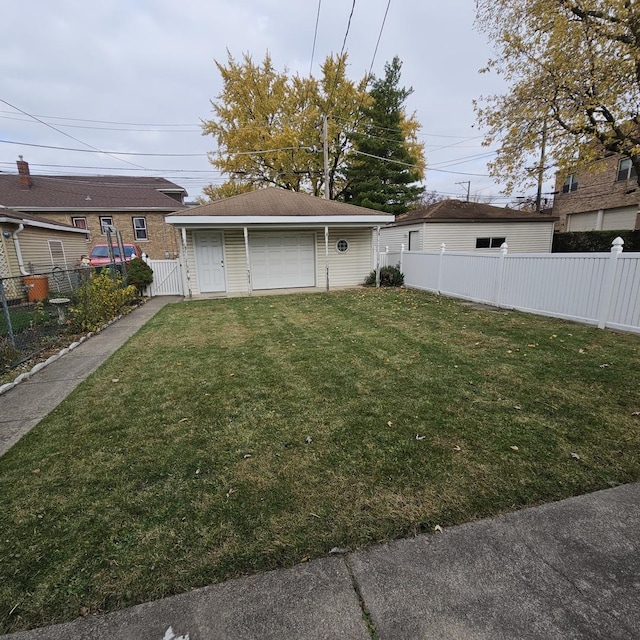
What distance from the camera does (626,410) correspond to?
3.14 metres

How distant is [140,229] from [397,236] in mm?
A: 16349

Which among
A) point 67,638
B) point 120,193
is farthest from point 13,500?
point 120,193

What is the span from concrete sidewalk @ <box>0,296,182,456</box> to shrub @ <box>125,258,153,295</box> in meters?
4.96

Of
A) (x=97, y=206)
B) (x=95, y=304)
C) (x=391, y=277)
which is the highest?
(x=97, y=206)

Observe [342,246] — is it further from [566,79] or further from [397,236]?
[566,79]

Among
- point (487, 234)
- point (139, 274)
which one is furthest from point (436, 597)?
point (487, 234)

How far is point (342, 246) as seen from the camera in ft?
44.2

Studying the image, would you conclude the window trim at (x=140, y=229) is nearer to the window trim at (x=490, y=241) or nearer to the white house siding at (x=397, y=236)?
the white house siding at (x=397, y=236)

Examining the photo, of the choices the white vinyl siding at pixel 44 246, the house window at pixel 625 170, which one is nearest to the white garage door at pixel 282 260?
the white vinyl siding at pixel 44 246

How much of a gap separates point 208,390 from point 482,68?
1458 centimetres

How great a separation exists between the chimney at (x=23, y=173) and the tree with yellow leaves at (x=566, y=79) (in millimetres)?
25371

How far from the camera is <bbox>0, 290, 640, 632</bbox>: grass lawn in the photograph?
5.85 feet

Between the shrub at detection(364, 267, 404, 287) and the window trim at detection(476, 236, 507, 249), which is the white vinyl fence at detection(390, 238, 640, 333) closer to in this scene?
the shrub at detection(364, 267, 404, 287)

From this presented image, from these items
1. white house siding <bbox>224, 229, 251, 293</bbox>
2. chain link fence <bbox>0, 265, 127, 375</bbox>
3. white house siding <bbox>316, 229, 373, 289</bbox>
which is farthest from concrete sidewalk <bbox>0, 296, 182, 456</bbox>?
white house siding <bbox>316, 229, 373, 289</bbox>
